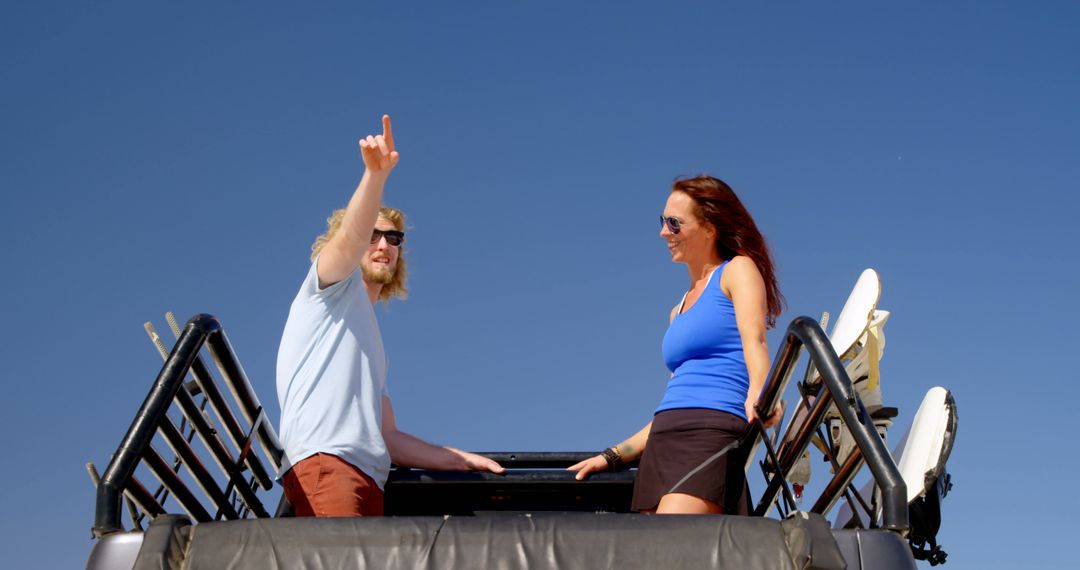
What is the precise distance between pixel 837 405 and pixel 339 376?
1573mm

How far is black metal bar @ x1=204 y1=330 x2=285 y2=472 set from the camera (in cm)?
373

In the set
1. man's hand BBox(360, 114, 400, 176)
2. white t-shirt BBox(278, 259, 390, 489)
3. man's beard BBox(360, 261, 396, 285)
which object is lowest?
white t-shirt BBox(278, 259, 390, 489)

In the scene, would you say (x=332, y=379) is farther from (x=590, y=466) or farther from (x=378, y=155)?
(x=590, y=466)

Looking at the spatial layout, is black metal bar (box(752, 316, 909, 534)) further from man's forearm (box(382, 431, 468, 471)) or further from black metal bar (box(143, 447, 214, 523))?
black metal bar (box(143, 447, 214, 523))

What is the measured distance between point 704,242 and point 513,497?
1314mm

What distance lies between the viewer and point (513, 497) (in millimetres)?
4562

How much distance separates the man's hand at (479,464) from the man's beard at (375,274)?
2.76ft

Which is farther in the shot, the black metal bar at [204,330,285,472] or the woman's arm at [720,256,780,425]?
the black metal bar at [204,330,285,472]

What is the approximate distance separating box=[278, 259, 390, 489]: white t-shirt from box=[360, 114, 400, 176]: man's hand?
0.46 m

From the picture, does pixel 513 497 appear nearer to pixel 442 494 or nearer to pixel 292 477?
pixel 442 494

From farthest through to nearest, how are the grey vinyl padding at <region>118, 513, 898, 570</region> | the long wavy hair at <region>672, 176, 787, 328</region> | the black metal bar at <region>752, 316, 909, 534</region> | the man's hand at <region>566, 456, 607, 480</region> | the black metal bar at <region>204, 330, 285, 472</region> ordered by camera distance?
the man's hand at <region>566, 456, 607, 480</region>, the long wavy hair at <region>672, 176, 787, 328</region>, the black metal bar at <region>204, 330, 285, 472</region>, the black metal bar at <region>752, 316, 909, 534</region>, the grey vinyl padding at <region>118, 513, 898, 570</region>

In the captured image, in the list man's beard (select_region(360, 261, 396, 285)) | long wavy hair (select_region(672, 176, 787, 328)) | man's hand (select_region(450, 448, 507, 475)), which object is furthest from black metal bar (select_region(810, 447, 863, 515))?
man's beard (select_region(360, 261, 396, 285))

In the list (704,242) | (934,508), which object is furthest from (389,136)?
(934,508)

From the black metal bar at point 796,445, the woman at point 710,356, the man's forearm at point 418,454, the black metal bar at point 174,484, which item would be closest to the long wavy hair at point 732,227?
the woman at point 710,356
